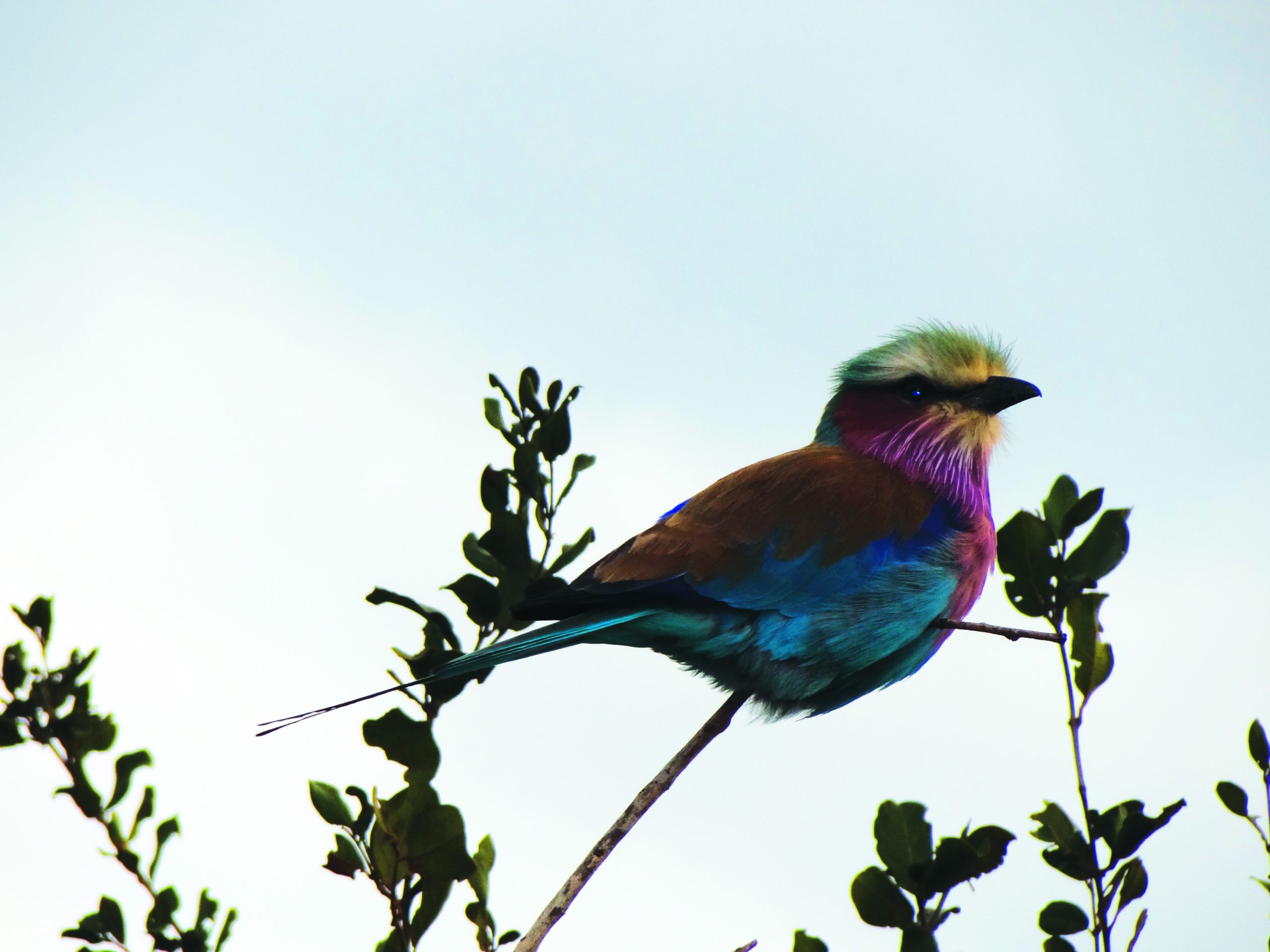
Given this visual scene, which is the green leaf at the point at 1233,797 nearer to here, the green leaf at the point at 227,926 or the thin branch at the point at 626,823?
the thin branch at the point at 626,823

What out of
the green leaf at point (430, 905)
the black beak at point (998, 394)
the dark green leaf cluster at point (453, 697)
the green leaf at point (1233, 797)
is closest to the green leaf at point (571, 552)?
the dark green leaf cluster at point (453, 697)

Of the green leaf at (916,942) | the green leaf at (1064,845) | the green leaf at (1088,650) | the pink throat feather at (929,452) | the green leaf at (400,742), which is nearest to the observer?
the green leaf at (916,942)

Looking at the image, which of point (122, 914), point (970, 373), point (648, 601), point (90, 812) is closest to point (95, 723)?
point (90, 812)

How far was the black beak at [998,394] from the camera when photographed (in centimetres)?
462

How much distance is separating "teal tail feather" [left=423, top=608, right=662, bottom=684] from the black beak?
171cm

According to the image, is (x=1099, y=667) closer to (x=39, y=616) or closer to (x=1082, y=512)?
(x=1082, y=512)

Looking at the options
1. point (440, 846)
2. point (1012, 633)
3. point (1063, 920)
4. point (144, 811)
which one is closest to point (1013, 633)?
point (1012, 633)

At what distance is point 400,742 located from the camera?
99.5 inches

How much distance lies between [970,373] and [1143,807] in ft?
8.71

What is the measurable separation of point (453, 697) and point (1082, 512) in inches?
58.2

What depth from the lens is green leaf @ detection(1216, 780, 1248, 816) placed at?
7.82 ft

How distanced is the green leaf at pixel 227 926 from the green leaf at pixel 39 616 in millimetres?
871

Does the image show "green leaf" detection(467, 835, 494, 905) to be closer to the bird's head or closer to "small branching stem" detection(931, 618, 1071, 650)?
"small branching stem" detection(931, 618, 1071, 650)

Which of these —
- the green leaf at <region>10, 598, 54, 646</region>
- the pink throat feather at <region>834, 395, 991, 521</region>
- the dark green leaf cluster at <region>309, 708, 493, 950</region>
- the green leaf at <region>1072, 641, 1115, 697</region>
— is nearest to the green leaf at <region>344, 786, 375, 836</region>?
the dark green leaf cluster at <region>309, 708, 493, 950</region>
